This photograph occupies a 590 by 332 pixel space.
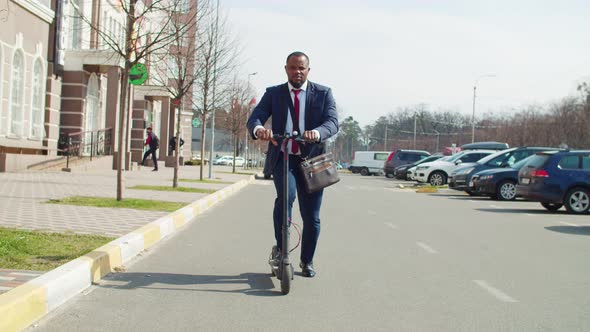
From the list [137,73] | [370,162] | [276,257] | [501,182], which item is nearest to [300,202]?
[276,257]

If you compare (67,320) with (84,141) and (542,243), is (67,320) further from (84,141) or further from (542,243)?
(84,141)

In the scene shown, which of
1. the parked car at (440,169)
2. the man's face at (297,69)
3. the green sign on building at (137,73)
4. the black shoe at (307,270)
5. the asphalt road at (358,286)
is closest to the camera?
the asphalt road at (358,286)

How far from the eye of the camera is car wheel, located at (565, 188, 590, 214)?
53.9 feet

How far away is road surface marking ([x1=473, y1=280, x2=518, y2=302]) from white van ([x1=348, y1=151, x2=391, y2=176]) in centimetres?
5442

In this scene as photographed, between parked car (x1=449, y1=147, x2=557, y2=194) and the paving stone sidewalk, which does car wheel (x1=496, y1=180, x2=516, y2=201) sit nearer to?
parked car (x1=449, y1=147, x2=557, y2=194)

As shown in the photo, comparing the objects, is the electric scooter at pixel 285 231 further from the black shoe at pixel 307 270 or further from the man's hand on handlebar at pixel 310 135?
the black shoe at pixel 307 270

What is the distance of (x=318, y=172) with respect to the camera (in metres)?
6.39

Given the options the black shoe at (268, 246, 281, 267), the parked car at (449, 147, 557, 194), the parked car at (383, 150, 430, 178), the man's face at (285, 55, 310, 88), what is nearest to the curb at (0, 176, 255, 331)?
the black shoe at (268, 246, 281, 267)

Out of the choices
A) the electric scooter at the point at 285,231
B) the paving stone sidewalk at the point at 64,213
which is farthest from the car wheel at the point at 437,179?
the electric scooter at the point at 285,231

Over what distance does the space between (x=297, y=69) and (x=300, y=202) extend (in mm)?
1197

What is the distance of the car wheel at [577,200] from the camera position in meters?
16.4

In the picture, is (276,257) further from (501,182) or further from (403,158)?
(403,158)

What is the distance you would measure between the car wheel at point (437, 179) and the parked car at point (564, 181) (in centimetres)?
1600

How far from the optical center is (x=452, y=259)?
8594 millimetres
